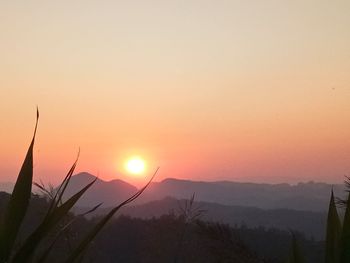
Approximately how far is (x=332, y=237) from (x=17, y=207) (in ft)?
5.08

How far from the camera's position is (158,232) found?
151ft

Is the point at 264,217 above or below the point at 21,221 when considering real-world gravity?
above

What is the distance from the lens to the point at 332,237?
7.82 feet

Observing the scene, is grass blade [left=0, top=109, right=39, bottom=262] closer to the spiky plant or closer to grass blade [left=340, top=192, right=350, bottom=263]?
the spiky plant

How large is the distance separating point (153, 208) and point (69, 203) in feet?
304

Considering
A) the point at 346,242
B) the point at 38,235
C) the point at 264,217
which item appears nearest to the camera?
the point at 38,235

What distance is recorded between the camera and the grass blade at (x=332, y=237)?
7.49 feet

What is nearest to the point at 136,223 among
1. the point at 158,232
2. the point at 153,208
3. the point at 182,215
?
the point at 158,232

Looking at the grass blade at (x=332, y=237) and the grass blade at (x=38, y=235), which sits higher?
the grass blade at (x=332, y=237)

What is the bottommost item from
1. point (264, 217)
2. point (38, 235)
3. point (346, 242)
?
point (38, 235)

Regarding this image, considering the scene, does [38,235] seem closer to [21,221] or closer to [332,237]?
[21,221]

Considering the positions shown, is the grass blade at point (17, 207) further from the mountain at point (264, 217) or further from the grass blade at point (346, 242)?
the mountain at point (264, 217)

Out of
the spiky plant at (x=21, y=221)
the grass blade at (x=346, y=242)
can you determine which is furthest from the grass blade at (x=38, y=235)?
the grass blade at (x=346, y=242)

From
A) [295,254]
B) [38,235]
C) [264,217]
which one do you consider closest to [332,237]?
[295,254]
